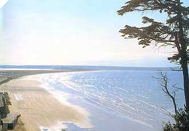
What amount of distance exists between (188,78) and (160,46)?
150 cm

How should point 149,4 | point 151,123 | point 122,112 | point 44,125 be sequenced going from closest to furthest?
1. point 149,4
2. point 44,125
3. point 151,123
4. point 122,112

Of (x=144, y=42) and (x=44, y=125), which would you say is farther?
(x=44, y=125)

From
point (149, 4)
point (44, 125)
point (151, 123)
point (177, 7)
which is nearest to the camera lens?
point (177, 7)

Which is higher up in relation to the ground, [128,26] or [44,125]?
[128,26]

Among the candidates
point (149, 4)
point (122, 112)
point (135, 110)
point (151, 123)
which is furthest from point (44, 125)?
point (149, 4)

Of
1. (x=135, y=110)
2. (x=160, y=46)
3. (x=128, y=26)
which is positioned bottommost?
(x=135, y=110)

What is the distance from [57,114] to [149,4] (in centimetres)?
2423

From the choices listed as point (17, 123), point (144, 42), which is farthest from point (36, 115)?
point (144, 42)

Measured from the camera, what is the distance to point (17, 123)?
2359 centimetres

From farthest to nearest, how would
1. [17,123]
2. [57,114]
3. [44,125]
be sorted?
[57,114], [44,125], [17,123]

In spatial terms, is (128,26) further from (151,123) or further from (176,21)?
(151,123)

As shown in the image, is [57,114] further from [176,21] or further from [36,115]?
[176,21]

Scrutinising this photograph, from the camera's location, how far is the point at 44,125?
1016 inches

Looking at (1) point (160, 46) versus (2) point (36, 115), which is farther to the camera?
(2) point (36, 115)
